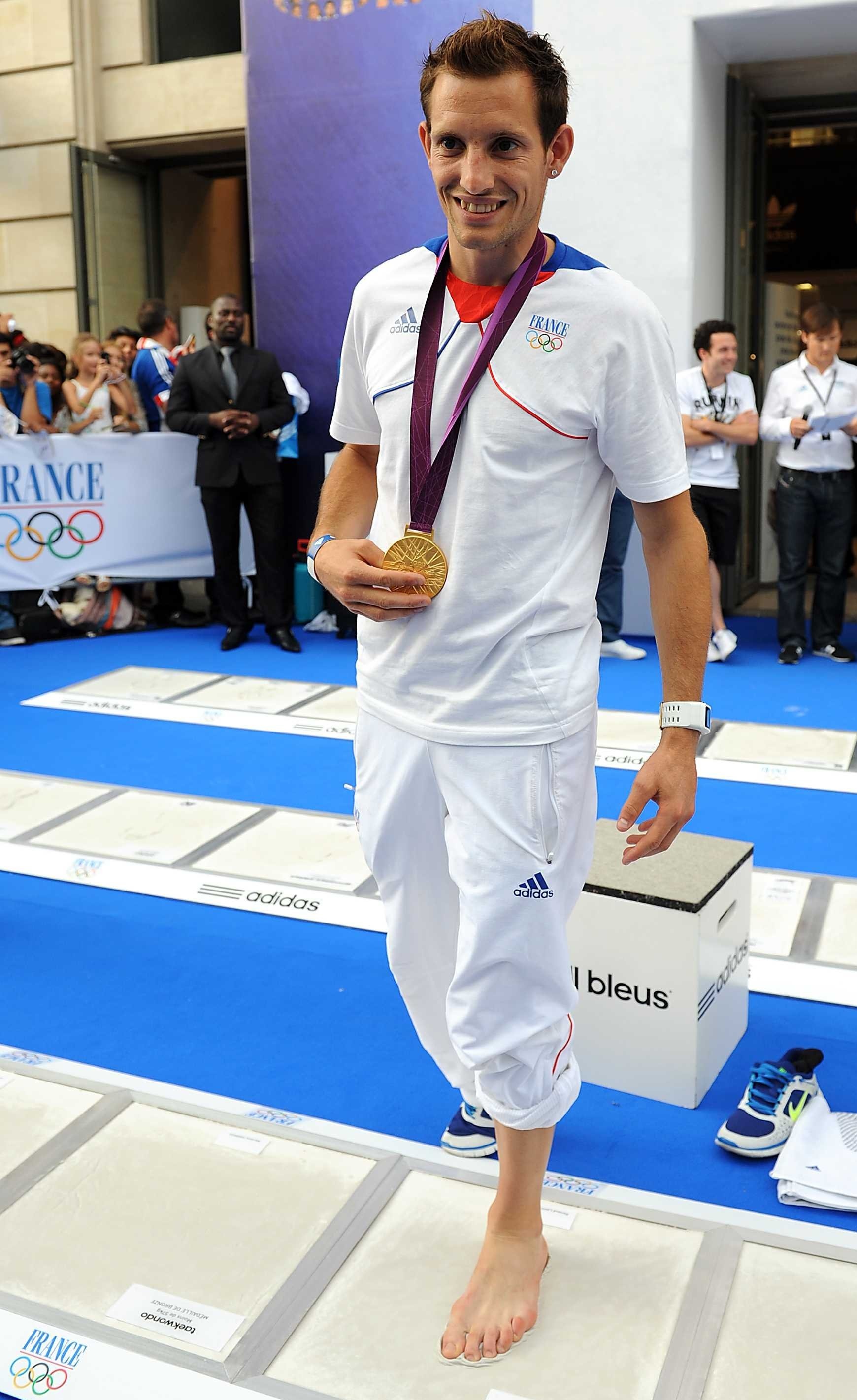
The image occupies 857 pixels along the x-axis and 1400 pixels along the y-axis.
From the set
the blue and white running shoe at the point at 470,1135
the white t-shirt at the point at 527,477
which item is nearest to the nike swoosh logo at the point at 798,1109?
the blue and white running shoe at the point at 470,1135

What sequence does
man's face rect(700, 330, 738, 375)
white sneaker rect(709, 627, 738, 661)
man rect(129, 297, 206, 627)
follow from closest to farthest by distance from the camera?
man's face rect(700, 330, 738, 375)
white sneaker rect(709, 627, 738, 661)
man rect(129, 297, 206, 627)

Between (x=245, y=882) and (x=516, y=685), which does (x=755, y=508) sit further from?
(x=516, y=685)

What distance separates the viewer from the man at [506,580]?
1.79 metres

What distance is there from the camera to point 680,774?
1.91 m

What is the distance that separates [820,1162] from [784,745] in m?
3.28

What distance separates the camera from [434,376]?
1846 millimetres

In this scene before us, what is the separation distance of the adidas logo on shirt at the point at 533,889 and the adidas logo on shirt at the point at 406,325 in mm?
819

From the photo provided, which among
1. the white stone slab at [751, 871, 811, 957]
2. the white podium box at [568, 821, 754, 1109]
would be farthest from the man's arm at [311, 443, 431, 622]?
the white stone slab at [751, 871, 811, 957]

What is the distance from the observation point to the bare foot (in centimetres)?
200

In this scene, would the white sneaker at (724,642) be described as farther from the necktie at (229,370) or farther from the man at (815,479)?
the necktie at (229,370)

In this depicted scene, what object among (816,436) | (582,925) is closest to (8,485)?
(816,436)

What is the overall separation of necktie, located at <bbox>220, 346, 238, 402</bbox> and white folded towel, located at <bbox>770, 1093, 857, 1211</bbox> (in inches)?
236

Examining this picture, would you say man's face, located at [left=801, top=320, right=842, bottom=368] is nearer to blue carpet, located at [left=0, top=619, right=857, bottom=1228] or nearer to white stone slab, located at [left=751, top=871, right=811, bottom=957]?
blue carpet, located at [left=0, top=619, right=857, bottom=1228]

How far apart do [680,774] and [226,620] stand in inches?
256
